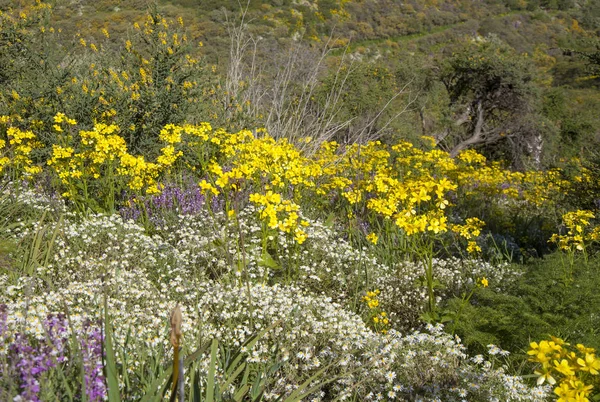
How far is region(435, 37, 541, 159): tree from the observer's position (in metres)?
13.7

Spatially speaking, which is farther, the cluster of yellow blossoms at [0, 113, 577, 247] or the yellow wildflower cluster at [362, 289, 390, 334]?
the cluster of yellow blossoms at [0, 113, 577, 247]

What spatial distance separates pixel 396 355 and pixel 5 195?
3.37 meters

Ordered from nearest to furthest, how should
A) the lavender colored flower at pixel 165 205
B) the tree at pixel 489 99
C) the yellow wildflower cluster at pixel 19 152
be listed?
the lavender colored flower at pixel 165 205, the yellow wildflower cluster at pixel 19 152, the tree at pixel 489 99

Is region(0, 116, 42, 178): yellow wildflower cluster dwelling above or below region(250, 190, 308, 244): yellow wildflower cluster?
below

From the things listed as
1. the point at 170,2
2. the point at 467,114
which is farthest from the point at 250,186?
the point at 170,2

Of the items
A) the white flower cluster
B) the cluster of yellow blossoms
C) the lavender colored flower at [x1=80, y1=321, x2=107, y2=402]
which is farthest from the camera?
the cluster of yellow blossoms

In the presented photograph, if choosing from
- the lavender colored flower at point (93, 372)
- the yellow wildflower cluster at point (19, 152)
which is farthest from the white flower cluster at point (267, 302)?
the yellow wildflower cluster at point (19, 152)

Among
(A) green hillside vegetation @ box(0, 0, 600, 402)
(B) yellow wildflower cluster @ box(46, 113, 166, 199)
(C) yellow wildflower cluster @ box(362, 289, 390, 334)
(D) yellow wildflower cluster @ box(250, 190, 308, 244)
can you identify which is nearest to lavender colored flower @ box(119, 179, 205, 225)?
(A) green hillside vegetation @ box(0, 0, 600, 402)

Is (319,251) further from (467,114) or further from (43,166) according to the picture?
(467,114)

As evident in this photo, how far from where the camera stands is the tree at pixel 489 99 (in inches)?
539

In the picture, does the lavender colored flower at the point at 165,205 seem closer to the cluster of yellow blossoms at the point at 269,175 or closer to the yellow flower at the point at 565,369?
the cluster of yellow blossoms at the point at 269,175

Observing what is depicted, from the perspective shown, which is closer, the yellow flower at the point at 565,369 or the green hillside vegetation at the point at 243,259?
the yellow flower at the point at 565,369

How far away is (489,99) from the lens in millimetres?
14281

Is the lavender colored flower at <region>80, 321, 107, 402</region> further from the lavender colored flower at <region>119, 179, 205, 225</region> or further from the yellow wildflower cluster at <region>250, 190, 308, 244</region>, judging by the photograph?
the lavender colored flower at <region>119, 179, 205, 225</region>
